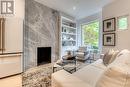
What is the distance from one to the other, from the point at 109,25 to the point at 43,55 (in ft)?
10.7

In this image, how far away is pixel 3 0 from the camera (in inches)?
167

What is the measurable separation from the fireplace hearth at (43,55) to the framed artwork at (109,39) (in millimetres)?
2634

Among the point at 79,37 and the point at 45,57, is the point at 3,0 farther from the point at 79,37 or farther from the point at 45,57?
the point at 79,37

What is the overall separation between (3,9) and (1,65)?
1632 millimetres

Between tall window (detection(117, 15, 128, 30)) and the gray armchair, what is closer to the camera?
tall window (detection(117, 15, 128, 30))

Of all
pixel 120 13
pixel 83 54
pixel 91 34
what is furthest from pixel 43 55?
pixel 120 13

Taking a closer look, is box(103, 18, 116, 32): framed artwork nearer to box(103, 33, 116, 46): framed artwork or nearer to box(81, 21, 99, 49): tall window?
box(103, 33, 116, 46): framed artwork

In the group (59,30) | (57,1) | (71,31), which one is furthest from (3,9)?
(71,31)

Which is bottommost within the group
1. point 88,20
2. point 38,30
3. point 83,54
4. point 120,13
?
point 83,54

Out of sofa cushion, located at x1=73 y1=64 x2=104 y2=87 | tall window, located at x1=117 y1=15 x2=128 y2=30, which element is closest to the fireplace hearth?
tall window, located at x1=117 y1=15 x2=128 y2=30

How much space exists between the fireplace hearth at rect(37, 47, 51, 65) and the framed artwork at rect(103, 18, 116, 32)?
9.19 ft

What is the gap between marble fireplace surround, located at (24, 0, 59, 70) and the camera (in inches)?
212

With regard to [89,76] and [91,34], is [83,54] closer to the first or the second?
[91,34]

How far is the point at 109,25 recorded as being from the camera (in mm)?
6273
